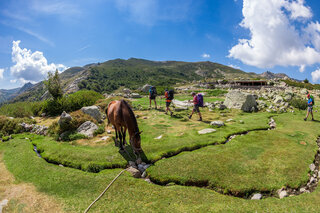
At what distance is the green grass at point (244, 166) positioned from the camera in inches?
235

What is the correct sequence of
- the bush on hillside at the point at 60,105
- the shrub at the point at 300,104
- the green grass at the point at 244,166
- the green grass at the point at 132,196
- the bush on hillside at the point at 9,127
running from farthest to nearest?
the shrub at the point at 300,104 < the bush on hillside at the point at 60,105 < the bush on hillside at the point at 9,127 < the green grass at the point at 244,166 < the green grass at the point at 132,196

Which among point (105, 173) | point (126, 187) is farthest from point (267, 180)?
A: point (105, 173)

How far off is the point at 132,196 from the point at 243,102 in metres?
21.8

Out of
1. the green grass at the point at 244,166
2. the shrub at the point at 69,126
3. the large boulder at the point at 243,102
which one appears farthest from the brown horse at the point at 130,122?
the large boulder at the point at 243,102

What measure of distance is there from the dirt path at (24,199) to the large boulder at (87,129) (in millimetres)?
5721

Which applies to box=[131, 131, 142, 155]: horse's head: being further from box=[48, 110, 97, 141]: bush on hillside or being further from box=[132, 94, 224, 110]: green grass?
box=[132, 94, 224, 110]: green grass

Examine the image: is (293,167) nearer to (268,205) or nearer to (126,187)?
(268,205)

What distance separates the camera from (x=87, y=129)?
12398 millimetres

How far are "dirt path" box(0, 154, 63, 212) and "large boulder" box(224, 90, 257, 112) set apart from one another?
2382cm

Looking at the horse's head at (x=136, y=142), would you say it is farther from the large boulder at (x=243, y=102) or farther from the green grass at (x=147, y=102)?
the large boulder at (x=243, y=102)

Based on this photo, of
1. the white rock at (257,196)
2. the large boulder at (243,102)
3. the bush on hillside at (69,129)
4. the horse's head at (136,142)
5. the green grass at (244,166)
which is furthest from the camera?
the large boulder at (243,102)

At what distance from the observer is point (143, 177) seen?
267 inches

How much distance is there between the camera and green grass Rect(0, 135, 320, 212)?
15.7 ft

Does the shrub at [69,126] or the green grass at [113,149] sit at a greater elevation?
the shrub at [69,126]
